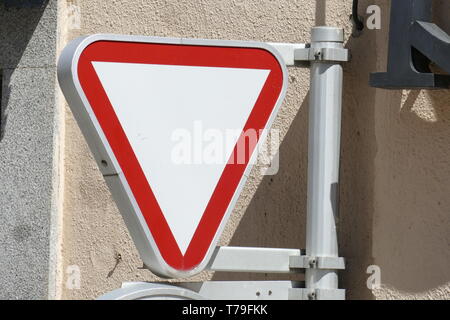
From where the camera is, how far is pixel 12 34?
5.51m

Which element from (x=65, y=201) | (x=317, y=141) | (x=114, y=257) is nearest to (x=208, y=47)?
(x=317, y=141)

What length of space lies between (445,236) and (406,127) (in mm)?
412

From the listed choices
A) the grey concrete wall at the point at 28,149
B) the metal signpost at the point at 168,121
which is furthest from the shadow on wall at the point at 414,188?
the grey concrete wall at the point at 28,149

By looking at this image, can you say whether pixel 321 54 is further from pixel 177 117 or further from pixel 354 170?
pixel 177 117

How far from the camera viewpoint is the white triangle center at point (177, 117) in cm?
265

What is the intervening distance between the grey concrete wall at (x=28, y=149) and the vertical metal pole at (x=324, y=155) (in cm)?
215

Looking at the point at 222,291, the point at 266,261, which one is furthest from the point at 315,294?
the point at 222,291

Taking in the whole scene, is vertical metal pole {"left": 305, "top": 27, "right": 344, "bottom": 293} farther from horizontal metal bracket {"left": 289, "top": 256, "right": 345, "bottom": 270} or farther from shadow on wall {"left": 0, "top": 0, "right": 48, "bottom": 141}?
shadow on wall {"left": 0, "top": 0, "right": 48, "bottom": 141}

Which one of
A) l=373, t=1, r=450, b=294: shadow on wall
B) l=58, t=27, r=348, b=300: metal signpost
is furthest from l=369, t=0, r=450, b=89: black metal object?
l=58, t=27, r=348, b=300: metal signpost

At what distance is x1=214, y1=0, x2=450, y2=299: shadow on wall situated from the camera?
10.7ft

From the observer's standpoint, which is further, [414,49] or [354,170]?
[354,170]

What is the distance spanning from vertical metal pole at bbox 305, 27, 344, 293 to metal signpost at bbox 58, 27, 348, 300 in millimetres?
365

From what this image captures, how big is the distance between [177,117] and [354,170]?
112cm

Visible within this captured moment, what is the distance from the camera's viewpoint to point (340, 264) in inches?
130
